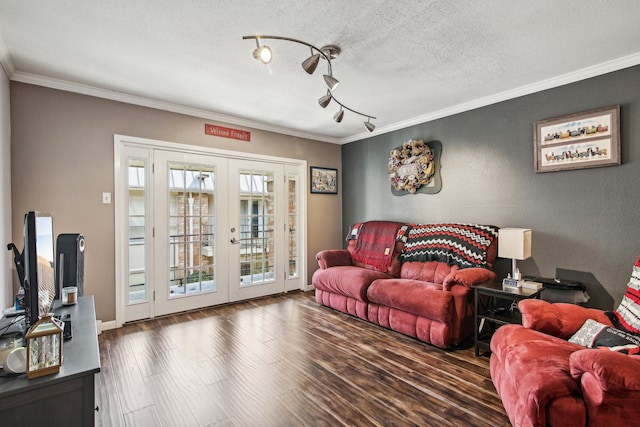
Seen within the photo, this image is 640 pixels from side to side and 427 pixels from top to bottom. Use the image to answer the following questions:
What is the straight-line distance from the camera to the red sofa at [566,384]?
1.32 m

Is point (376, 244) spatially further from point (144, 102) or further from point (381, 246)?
point (144, 102)

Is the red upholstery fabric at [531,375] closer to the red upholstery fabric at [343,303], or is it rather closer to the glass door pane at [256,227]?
the red upholstery fabric at [343,303]

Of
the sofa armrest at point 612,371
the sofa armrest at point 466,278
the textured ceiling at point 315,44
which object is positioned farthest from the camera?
the sofa armrest at point 466,278

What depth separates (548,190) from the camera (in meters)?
3.05

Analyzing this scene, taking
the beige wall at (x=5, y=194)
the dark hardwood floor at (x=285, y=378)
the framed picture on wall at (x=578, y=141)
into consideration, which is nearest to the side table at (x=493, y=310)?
the dark hardwood floor at (x=285, y=378)

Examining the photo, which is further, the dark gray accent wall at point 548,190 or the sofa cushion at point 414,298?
the sofa cushion at point 414,298

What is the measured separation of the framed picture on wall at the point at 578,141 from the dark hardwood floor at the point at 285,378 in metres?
1.97

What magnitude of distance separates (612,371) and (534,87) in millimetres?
2791

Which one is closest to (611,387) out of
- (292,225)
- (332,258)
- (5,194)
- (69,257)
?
(332,258)

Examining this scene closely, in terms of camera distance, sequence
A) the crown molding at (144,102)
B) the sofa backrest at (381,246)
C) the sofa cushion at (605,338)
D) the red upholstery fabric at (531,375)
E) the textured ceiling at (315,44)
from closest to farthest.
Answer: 1. the red upholstery fabric at (531,375)
2. the sofa cushion at (605,338)
3. the textured ceiling at (315,44)
4. the crown molding at (144,102)
5. the sofa backrest at (381,246)

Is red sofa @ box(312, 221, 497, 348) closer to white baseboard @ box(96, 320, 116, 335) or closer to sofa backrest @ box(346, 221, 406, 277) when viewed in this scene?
sofa backrest @ box(346, 221, 406, 277)

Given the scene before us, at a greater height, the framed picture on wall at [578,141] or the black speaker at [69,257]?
the framed picture on wall at [578,141]

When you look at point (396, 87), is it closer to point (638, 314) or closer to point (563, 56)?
point (563, 56)

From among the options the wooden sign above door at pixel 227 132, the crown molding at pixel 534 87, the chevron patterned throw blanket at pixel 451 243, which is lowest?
the chevron patterned throw blanket at pixel 451 243
